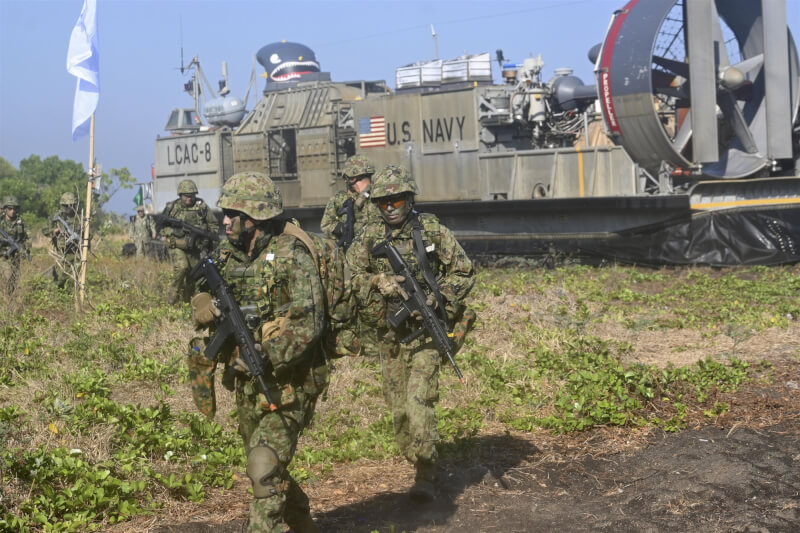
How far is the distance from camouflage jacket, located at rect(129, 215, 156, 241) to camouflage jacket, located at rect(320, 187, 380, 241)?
571 inches

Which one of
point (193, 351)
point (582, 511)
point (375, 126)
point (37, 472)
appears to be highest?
point (375, 126)

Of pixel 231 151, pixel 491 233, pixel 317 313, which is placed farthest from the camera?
pixel 231 151

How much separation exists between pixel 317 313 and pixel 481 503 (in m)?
1.89

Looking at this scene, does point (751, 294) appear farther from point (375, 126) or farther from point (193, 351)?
point (193, 351)

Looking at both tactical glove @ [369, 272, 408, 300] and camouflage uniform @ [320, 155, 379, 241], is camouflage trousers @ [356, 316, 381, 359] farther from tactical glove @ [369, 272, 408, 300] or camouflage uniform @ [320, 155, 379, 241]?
camouflage uniform @ [320, 155, 379, 241]

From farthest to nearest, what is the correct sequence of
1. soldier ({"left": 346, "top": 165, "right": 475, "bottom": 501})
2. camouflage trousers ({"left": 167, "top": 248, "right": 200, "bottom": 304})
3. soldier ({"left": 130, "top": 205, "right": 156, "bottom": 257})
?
soldier ({"left": 130, "top": 205, "right": 156, "bottom": 257}), camouflage trousers ({"left": 167, "top": 248, "right": 200, "bottom": 304}), soldier ({"left": 346, "top": 165, "right": 475, "bottom": 501})

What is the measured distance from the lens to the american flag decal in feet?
60.2

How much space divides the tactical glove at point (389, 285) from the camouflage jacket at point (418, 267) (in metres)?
0.08

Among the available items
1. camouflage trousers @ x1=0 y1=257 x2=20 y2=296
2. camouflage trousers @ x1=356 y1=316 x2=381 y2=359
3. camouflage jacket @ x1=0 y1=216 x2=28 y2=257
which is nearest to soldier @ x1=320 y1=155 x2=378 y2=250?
camouflage trousers @ x1=356 y1=316 x2=381 y2=359

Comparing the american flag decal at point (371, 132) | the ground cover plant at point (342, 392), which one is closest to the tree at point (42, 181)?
the american flag decal at point (371, 132)

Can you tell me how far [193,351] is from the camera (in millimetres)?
4672

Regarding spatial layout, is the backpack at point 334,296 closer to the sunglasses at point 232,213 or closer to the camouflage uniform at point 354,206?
the sunglasses at point 232,213

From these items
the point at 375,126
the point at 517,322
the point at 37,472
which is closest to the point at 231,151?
the point at 375,126

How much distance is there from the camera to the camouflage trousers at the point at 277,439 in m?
4.38
